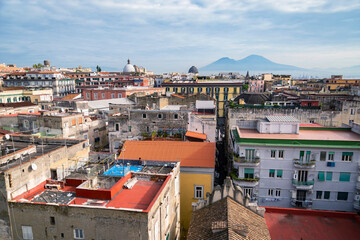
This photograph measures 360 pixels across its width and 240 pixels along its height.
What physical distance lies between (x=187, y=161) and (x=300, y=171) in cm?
1230

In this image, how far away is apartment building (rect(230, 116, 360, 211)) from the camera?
26.5m

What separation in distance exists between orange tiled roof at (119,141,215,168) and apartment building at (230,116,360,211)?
344 centimetres

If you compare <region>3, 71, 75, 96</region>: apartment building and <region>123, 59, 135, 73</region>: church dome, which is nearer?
<region>3, 71, 75, 96</region>: apartment building

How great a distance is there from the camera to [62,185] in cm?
2000

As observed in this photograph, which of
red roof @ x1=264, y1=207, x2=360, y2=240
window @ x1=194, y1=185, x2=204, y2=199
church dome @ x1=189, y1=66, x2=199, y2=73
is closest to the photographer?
red roof @ x1=264, y1=207, x2=360, y2=240

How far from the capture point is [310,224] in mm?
19781

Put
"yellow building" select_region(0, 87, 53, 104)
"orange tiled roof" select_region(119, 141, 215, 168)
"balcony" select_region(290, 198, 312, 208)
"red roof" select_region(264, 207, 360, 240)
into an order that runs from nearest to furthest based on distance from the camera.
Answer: "red roof" select_region(264, 207, 360, 240), "balcony" select_region(290, 198, 312, 208), "orange tiled roof" select_region(119, 141, 215, 168), "yellow building" select_region(0, 87, 53, 104)

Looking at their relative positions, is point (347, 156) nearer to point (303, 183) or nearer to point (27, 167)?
point (303, 183)

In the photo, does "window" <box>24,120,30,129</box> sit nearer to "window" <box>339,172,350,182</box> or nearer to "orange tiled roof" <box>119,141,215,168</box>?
"orange tiled roof" <box>119,141,215,168</box>

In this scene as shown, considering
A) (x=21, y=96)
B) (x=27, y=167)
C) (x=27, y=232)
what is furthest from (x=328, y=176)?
(x=21, y=96)

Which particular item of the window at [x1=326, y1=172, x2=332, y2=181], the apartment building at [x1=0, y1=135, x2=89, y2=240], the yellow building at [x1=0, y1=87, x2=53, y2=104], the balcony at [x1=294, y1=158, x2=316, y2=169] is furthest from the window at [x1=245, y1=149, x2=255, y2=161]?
the yellow building at [x1=0, y1=87, x2=53, y2=104]

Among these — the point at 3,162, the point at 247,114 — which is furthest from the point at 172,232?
the point at 247,114

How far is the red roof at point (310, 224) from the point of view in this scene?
18547 mm

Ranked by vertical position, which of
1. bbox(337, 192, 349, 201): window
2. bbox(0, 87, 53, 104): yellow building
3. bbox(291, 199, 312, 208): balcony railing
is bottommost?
bbox(291, 199, 312, 208): balcony railing
